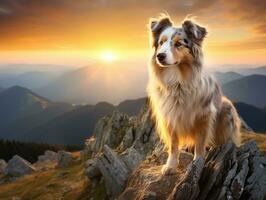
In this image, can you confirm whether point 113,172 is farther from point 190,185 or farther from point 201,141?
point 190,185

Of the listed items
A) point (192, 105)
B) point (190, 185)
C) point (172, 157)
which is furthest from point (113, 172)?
point (192, 105)

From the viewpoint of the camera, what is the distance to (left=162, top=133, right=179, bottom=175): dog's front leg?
48.0 ft

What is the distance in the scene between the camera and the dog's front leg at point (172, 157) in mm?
14645

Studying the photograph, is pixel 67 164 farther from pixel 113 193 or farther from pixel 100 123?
pixel 113 193

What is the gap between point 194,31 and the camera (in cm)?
1286

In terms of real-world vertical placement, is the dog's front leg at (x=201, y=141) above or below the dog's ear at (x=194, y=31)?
below

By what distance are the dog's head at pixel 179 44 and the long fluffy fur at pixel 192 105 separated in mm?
50

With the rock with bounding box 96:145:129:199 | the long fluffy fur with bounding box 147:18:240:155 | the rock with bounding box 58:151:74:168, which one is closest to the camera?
the long fluffy fur with bounding box 147:18:240:155

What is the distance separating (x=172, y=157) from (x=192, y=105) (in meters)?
2.69

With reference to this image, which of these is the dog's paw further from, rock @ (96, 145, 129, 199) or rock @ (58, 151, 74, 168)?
rock @ (58, 151, 74, 168)

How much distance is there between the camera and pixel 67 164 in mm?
77250

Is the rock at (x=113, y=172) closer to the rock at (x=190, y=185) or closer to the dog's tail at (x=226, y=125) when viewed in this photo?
the dog's tail at (x=226, y=125)

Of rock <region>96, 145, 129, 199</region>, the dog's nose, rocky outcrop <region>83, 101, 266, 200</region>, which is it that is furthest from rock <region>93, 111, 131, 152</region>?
the dog's nose

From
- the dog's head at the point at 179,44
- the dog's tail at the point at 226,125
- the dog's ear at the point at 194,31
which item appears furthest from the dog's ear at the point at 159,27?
the dog's tail at the point at 226,125
